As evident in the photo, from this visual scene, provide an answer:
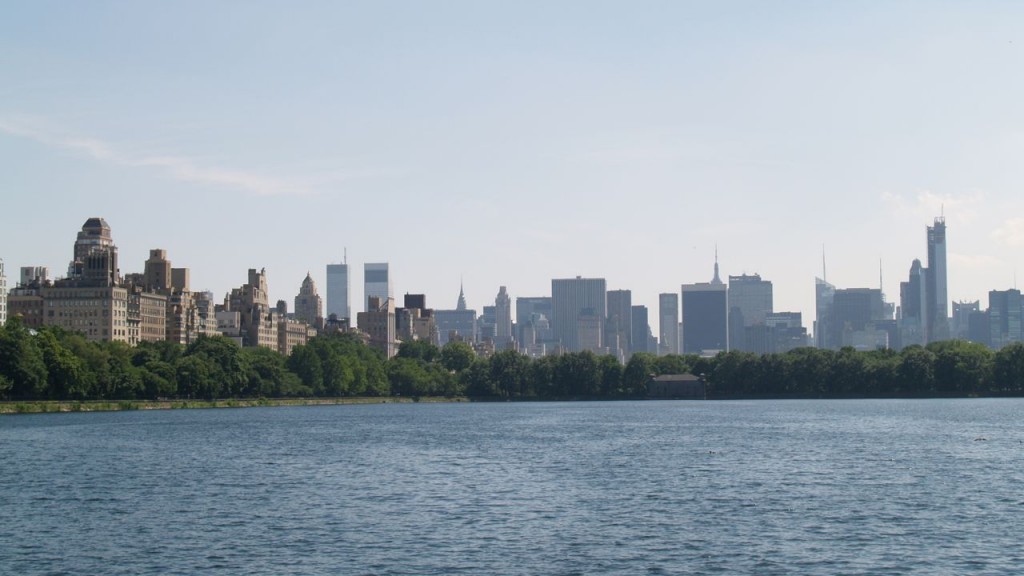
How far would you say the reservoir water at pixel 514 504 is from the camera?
4862cm

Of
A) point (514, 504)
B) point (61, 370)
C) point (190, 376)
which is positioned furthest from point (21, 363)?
→ point (514, 504)

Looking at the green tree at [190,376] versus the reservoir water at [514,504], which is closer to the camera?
the reservoir water at [514,504]

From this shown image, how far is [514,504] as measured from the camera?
209ft

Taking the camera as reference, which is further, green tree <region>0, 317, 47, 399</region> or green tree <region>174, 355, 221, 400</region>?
green tree <region>174, 355, 221, 400</region>

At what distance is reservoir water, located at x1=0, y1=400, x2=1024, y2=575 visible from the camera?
4862 centimetres

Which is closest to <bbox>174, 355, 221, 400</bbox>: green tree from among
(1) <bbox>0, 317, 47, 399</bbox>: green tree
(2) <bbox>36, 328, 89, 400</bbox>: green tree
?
(2) <bbox>36, 328, 89, 400</bbox>: green tree

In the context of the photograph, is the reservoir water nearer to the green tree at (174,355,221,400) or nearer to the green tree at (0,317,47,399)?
the green tree at (0,317,47,399)

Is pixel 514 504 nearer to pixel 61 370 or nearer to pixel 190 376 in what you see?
pixel 61 370

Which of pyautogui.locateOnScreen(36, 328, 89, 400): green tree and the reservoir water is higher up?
pyautogui.locateOnScreen(36, 328, 89, 400): green tree

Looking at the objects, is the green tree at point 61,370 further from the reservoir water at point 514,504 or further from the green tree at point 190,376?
the reservoir water at point 514,504

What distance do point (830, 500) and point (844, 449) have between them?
33.8 meters

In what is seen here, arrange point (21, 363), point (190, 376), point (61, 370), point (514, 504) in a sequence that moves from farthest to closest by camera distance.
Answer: point (190, 376) < point (61, 370) < point (21, 363) < point (514, 504)

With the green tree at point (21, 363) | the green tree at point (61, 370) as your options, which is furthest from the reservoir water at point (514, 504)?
the green tree at point (61, 370)

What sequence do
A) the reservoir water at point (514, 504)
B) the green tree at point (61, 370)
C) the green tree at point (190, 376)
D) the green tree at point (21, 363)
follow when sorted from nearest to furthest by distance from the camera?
the reservoir water at point (514, 504), the green tree at point (21, 363), the green tree at point (61, 370), the green tree at point (190, 376)
